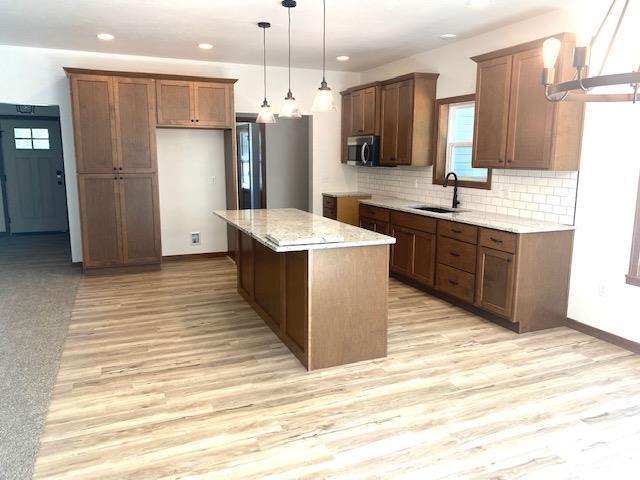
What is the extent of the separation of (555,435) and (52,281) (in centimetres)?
528

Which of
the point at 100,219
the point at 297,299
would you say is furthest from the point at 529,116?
the point at 100,219

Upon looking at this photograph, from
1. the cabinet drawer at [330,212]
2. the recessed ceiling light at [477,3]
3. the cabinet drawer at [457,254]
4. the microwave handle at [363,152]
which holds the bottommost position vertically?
the cabinet drawer at [457,254]

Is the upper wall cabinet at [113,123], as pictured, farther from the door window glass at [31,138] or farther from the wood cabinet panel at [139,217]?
the door window glass at [31,138]

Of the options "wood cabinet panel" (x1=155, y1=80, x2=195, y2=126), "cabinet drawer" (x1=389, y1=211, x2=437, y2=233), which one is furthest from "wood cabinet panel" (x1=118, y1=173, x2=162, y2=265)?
"cabinet drawer" (x1=389, y1=211, x2=437, y2=233)

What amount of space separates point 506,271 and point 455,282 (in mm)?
689

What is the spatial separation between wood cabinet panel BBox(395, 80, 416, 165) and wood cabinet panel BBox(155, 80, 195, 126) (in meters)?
2.48

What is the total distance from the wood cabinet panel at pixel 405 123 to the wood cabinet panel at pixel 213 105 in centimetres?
207

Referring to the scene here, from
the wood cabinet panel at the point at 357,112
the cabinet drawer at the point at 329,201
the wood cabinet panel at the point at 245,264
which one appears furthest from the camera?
the cabinet drawer at the point at 329,201

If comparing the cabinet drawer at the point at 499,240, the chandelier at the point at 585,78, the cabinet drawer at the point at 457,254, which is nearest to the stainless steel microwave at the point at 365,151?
the cabinet drawer at the point at 457,254

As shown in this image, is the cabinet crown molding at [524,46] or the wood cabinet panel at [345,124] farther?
the wood cabinet panel at [345,124]

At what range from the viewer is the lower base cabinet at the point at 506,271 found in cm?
394

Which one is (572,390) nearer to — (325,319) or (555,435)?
(555,435)

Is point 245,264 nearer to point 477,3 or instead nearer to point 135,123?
point 135,123

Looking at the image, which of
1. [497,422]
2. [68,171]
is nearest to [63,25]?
[68,171]
